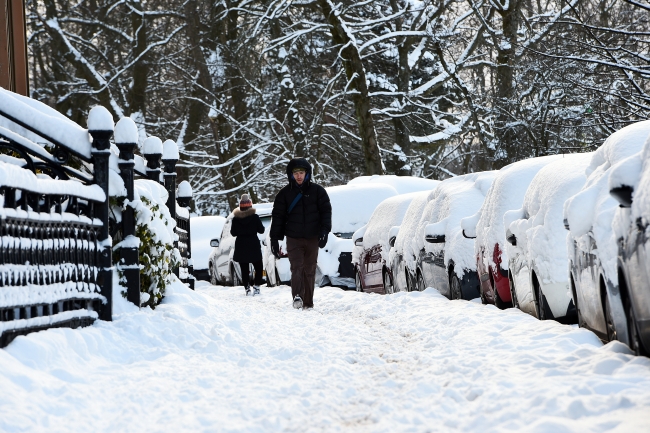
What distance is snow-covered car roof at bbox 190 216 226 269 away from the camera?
24328 mm

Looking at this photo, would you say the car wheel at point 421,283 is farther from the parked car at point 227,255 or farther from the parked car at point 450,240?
the parked car at point 227,255

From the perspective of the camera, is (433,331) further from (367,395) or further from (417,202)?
(417,202)

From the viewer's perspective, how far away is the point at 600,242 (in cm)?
543

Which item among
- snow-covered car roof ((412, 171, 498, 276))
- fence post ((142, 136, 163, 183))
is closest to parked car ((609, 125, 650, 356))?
snow-covered car roof ((412, 171, 498, 276))

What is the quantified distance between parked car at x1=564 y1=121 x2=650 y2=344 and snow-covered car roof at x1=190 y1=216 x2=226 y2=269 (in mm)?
18282

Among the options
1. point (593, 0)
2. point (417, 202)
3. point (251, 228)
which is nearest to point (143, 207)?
point (417, 202)

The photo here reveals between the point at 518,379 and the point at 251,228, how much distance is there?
35.4 feet

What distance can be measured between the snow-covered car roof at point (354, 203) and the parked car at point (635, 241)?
10559mm

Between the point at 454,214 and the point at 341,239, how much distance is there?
4.75 metres

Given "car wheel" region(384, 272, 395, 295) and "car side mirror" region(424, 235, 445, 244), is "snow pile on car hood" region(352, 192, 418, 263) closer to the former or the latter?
"car wheel" region(384, 272, 395, 295)

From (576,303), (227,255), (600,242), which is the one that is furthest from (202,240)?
(600,242)

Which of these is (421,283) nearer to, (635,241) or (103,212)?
(103,212)

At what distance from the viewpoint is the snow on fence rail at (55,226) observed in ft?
18.3

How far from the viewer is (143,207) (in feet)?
26.7
